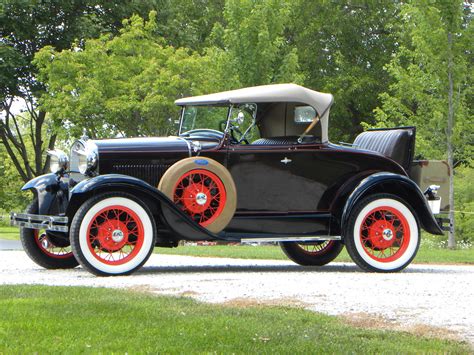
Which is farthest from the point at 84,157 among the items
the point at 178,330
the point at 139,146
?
the point at 178,330

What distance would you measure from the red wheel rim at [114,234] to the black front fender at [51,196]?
1.14 m

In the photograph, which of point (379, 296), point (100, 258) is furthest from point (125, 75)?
point (379, 296)

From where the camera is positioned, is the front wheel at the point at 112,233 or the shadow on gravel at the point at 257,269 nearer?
the front wheel at the point at 112,233

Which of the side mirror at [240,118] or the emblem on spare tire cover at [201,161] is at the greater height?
the side mirror at [240,118]

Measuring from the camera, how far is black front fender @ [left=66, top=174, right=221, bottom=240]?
33.4ft

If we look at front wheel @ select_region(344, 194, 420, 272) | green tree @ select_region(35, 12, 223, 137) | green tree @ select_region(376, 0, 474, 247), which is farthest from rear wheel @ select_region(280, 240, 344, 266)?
green tree @ select_region(35, 12, 223, 137)

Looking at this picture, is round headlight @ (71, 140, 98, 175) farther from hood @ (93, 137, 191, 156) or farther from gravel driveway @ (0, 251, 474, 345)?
gravel driveway @ (0, 251, 474, 345)

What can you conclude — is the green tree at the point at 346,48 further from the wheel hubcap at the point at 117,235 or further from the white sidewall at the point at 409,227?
the wheel hubcap at the point at 117,235

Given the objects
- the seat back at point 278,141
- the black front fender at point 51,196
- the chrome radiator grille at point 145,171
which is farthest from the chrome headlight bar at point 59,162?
the seat back at point 278,141

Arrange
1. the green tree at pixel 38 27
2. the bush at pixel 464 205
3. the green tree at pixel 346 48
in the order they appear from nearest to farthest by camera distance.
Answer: the bush at pixel 464 205, the green tree at pixel 38 27, the green tree at pixel 346 48

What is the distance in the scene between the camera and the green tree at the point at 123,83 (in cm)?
2594

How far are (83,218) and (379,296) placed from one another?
350cm

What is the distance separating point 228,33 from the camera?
24938 millimetres

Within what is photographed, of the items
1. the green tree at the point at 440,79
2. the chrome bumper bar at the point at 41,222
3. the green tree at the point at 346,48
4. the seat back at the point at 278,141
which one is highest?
the green tree at the point at 346,48
